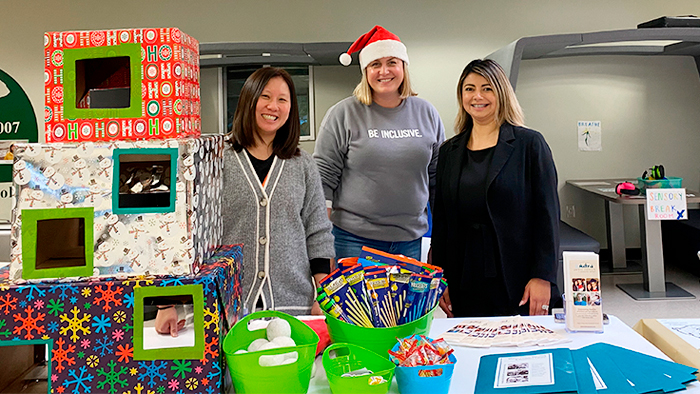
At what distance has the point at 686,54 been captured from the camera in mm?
5074

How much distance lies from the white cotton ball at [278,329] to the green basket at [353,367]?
0.11m

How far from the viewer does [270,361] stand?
1.05m

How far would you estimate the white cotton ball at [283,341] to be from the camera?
1.12 meters

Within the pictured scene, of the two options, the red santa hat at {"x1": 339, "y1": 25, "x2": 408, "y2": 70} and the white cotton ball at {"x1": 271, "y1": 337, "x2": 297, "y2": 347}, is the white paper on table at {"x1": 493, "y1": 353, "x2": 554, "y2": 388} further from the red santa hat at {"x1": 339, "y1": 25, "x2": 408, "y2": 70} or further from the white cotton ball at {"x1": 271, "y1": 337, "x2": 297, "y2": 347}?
the red santa hat at {"x1": 339, "y1": 25, "x2": 408, "y2": 70}

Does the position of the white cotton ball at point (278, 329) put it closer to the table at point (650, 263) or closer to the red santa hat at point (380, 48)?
the red santa hat at point (380, 48)

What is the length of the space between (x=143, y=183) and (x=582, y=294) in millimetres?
1123

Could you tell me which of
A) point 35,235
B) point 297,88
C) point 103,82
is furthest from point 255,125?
point 297,88

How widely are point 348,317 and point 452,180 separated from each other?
900 mm

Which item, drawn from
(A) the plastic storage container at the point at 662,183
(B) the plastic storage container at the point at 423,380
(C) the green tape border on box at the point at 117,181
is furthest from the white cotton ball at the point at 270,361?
(A) the plastic storage container at the point at 662,183

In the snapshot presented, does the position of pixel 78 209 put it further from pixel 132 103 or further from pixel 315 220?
pixel 315 220

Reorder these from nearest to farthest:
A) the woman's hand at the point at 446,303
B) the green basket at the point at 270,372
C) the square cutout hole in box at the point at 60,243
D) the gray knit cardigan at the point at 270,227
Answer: the green basket at the point at 270,372, the square cutout hole in box at the point at 60,243, the gray knit cardigan at the point at 270,227, the woman's hand at the point at 446,303

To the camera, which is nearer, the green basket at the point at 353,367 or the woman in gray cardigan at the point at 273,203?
the green basket at the point at 353,367

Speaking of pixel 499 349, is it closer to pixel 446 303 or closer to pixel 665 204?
pixel 446 303

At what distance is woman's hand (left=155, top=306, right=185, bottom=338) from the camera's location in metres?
1.09
